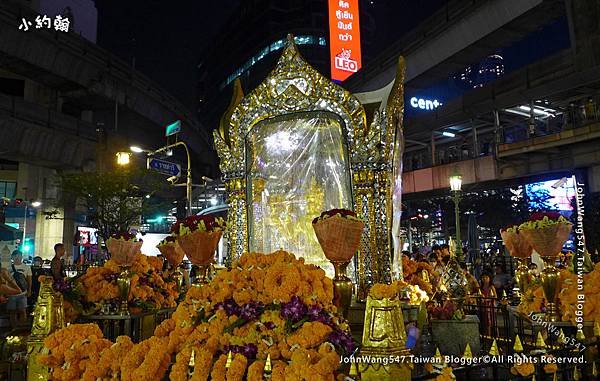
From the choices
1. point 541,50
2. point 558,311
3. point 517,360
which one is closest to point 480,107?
point 541,50

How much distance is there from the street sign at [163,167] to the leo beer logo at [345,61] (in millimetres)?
19374

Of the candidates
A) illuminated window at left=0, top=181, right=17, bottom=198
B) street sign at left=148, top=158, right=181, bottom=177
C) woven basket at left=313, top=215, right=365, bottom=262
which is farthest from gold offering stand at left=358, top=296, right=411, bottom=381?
illuminated window at left=0, top=181, right=17, bottom=198

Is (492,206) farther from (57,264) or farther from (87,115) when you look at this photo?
(87,115)

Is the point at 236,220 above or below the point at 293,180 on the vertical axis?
below

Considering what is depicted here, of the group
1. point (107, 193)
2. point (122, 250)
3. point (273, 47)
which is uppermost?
point (273, 47)

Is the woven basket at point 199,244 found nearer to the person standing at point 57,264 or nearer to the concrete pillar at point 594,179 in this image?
the person standing at point 57,264

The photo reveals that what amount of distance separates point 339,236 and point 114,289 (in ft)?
12.6

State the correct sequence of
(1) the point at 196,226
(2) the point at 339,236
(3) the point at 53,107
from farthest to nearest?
1. (3) the point at 53,107
2. (1) the point at 196,226
3. (2) the point at 339,236

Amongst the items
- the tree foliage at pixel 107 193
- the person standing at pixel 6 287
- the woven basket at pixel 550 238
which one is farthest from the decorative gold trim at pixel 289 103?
the tree foliage at pixel 107 193

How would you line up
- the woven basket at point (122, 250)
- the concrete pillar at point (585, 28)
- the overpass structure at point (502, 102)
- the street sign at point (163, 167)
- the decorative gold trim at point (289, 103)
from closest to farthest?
the woven basket at point (122, 250)
the decorative gold trim at point (289, 103)
the street sign at point (163, 167)
the concrete pillar at point (585, 28)
the overpass structure at point (502, 102)

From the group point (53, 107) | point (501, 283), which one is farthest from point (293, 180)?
point (53, 107)

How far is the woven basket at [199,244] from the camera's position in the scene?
687 centimetres

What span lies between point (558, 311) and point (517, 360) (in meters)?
2.77

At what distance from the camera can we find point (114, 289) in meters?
7.41
